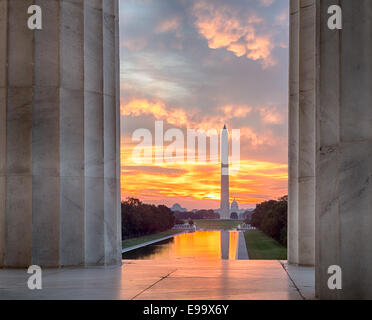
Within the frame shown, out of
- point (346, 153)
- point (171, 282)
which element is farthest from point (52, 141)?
point (346, 153)

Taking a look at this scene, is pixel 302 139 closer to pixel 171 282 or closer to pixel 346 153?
pixel 171 282

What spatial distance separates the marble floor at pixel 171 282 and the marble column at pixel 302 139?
215cm

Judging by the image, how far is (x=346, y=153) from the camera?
1892 centimetres

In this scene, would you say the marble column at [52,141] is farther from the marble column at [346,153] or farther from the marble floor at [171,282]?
the marble column at [346,153]

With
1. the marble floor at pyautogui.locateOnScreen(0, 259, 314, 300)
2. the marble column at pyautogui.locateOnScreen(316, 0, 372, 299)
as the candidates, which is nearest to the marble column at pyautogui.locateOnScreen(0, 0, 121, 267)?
the marble floor at pyautogui.locateOnScreen(0, 259, 314, 300)

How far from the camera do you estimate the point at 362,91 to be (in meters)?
19.0

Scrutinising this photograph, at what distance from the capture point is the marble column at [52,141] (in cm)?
3094

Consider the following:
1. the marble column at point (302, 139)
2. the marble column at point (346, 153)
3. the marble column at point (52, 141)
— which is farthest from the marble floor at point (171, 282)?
the marble column at point (346, 153)

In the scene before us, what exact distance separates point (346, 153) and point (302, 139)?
49.1 ft

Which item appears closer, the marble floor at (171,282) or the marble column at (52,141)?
the marble floor at (171,282)

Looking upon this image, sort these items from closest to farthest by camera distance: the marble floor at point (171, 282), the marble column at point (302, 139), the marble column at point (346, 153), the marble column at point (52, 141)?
1. the marble column at point (346, 153)
2. the marble floor at point (171, 282)
3. the marble column at point (52, 141)
4. the marble column at point (302, 139)

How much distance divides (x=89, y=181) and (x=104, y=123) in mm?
3799

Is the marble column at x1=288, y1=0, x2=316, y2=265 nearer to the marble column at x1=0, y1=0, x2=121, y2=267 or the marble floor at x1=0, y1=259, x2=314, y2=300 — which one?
the marble floor at x1=0, y1=259, x2=314, y2=300
